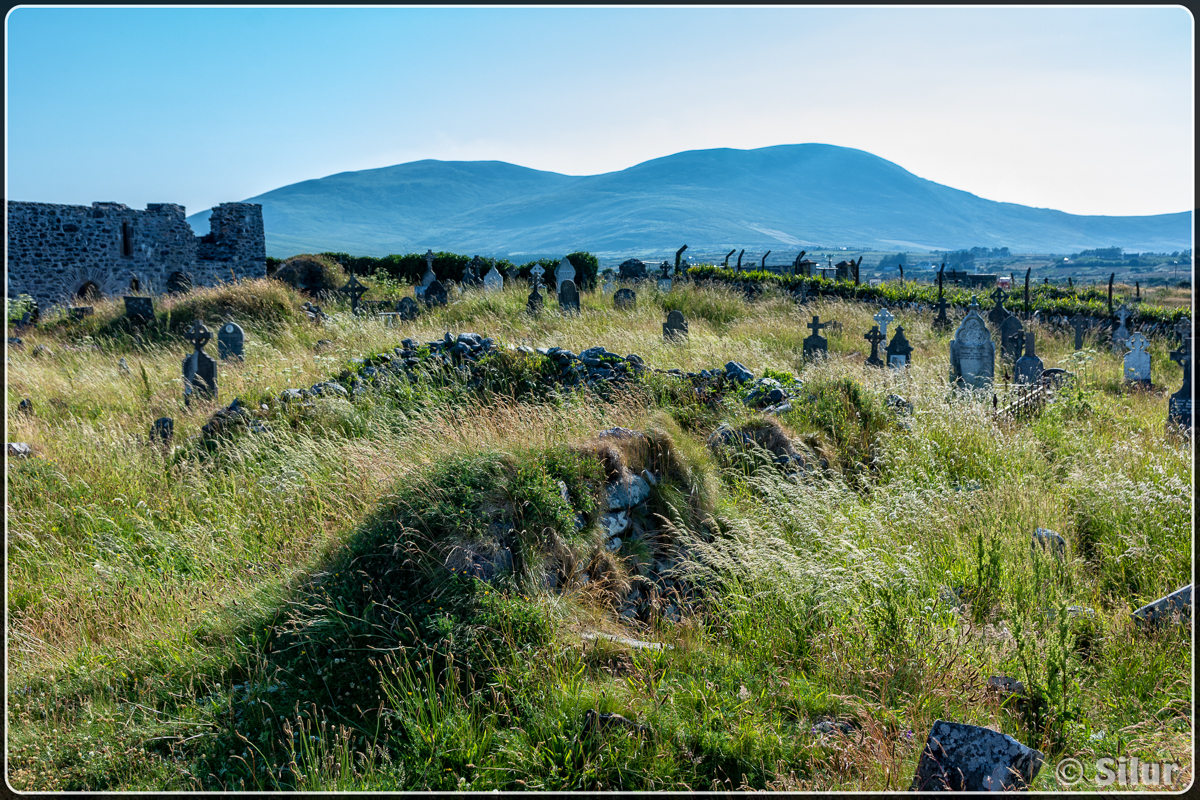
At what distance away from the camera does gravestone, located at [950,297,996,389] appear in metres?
9.38

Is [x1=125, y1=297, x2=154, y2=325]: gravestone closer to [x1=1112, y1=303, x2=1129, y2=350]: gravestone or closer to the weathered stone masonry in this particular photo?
the weathered stone masonry

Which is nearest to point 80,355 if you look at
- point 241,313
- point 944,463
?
point 241,313

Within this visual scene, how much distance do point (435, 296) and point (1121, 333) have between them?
15922mm

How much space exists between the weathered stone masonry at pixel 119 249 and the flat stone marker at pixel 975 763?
26.2 metres

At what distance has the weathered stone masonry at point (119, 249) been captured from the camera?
2173 centimetres

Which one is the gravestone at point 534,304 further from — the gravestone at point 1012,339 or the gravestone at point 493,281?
the gravestone at point 1012,339

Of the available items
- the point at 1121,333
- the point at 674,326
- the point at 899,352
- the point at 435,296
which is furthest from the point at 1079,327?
the point at 435,296

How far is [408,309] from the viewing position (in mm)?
15297

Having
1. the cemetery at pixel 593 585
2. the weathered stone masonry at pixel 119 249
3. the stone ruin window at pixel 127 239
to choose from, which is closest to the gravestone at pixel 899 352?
the cemetery at pixel 593 585

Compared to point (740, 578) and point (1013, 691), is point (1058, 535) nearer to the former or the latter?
point (1013, 691)

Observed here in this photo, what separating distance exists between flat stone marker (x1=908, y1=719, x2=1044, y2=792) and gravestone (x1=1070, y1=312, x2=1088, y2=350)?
15.8 meters

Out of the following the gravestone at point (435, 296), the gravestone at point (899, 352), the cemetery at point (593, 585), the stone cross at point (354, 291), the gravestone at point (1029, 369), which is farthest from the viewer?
the stone cross at point (354, 291)

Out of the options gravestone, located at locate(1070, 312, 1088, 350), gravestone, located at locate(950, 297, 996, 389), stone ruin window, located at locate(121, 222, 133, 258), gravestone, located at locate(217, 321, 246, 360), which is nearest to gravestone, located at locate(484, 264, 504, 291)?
gravestone, located at locate(217, 321, 246, 360)

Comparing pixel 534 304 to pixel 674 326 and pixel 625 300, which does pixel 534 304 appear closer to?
pixel 625 300
